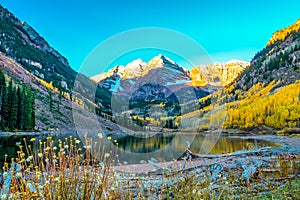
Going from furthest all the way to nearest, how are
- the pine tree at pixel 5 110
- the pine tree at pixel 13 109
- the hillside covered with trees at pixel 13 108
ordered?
the pine tree at pixel 13 109 < the hillside covered with trees at pixel 13 108 < the pine tree at pixel 5 110

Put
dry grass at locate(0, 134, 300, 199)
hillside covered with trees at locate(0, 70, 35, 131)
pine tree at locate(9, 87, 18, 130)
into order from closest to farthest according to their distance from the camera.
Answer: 1. dry grass at locate(0, 134, 300, 199)
2. hillside covered with trees at locate(0, 70, 35, 131)
3. pine tree at locate(9, 87, 18, 130)

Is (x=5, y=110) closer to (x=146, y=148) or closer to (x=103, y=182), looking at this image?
(x=146, y=148)

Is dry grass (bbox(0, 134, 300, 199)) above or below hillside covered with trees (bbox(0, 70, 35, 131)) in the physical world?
below

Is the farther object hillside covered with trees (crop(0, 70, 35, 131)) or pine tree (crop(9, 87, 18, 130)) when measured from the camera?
pine tree (crop(9, 87, 18, 130))

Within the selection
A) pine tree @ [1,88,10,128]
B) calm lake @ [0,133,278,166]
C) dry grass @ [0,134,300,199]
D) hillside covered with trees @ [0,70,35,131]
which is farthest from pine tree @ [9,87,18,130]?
dry grass @ [0,134,300,199]

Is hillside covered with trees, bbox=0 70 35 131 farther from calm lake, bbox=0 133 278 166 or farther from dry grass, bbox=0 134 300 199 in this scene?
dry grass, bbox=0 134 300 199

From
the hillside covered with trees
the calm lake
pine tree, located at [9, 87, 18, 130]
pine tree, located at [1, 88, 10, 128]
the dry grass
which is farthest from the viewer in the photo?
pine tree, located at [9, 87, 18, 130]

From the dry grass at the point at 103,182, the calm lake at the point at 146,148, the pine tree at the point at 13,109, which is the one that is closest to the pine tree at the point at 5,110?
the pine tree at the point at 13,109

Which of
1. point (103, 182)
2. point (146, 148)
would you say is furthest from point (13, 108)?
point (103, 182)

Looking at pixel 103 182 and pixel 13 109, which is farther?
pixel 13 109

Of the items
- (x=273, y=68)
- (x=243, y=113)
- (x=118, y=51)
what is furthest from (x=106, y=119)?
(x=118, y=51)

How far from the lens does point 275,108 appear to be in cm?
9219

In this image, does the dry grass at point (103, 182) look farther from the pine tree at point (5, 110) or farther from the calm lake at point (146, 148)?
the pine tree at point (5, 110)

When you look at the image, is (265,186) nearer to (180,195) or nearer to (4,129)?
(180,195)
